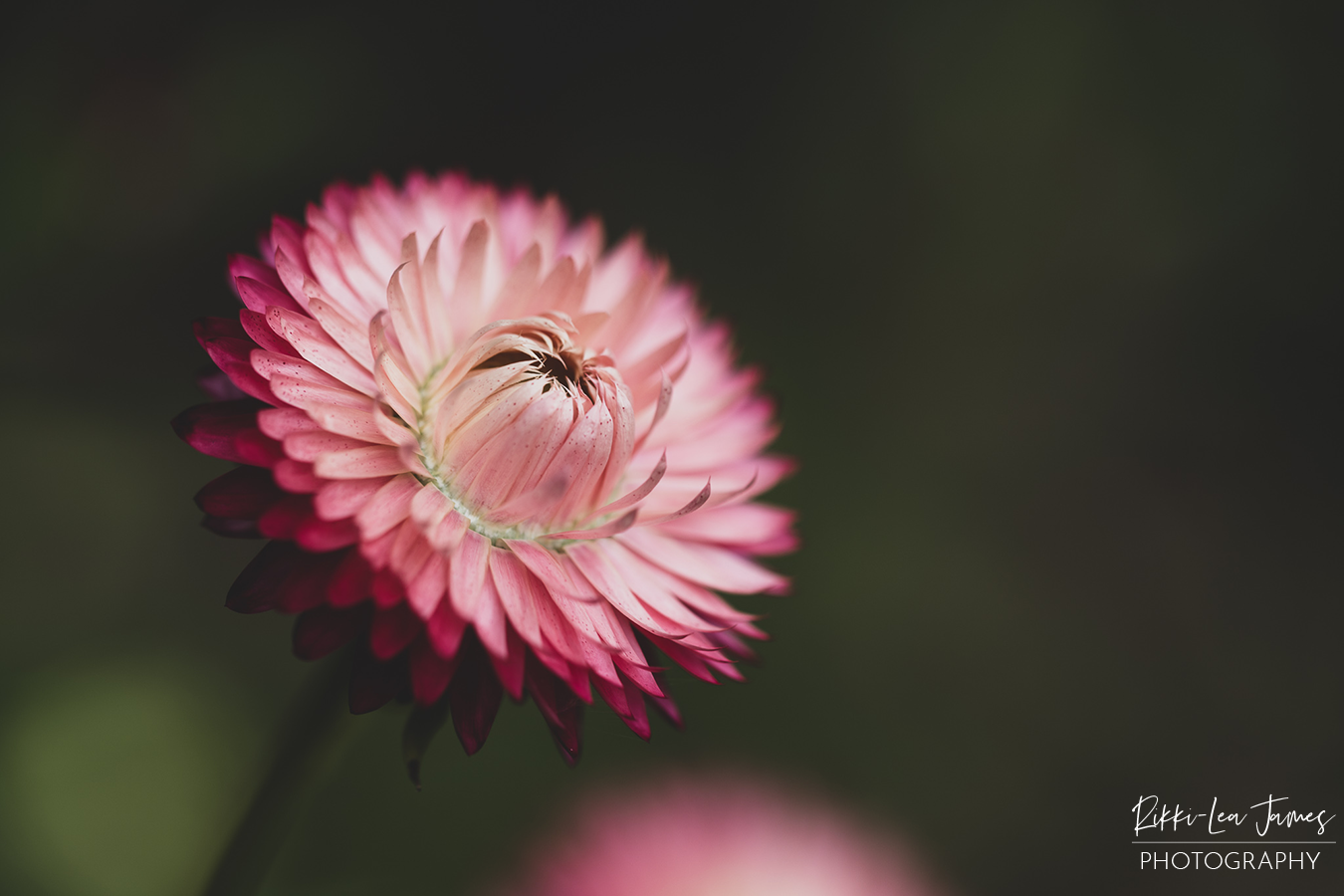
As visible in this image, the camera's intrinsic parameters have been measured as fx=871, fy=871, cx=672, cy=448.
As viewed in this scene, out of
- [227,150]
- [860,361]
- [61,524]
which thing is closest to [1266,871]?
[860,361]

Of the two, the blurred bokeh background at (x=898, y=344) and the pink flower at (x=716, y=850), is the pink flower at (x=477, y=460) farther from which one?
the blurred bokeh background at (x=898, y=344)

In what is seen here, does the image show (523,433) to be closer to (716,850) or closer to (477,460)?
(477,460)

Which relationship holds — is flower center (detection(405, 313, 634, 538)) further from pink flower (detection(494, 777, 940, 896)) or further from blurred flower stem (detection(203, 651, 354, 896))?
pink flower (detection(494, 777, 940, 896))
